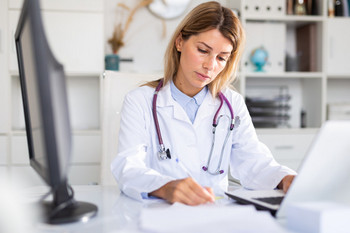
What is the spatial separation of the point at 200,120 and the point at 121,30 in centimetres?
194

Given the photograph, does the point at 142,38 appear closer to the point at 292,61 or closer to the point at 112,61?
the point at 112,61

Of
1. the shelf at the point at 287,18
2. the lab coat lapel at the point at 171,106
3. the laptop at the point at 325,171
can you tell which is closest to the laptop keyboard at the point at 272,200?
the laptop at the point at 325,171

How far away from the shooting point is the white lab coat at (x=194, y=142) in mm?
1335

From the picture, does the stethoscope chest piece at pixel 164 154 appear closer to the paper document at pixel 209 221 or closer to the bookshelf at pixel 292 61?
the paper document at pixel 209 221

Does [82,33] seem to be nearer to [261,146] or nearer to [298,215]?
[261,146]

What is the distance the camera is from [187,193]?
0.96 m

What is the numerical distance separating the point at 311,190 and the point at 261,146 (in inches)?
24.8

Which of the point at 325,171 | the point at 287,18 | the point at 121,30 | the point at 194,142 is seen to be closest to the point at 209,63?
the point at 194,142

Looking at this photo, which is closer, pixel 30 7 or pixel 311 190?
pixel 30 7

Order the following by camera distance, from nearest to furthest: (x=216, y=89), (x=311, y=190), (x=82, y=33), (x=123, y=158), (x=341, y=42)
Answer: (x=311, y=190)
(x=123, y=158)
(x=216, y=89)
(x=82, y=33)
(x=341, y=42)

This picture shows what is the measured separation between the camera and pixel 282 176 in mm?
1224

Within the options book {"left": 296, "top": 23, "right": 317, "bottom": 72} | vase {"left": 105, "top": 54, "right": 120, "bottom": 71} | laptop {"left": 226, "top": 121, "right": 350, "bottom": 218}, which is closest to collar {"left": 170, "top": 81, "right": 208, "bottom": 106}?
laptop {"left": 226, "top": 121, "right": 350, "bottom": 218}

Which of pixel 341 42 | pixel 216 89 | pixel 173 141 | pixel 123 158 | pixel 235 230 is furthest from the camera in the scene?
pixel 341 42

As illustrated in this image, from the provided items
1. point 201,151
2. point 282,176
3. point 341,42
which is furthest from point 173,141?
point 341,42
